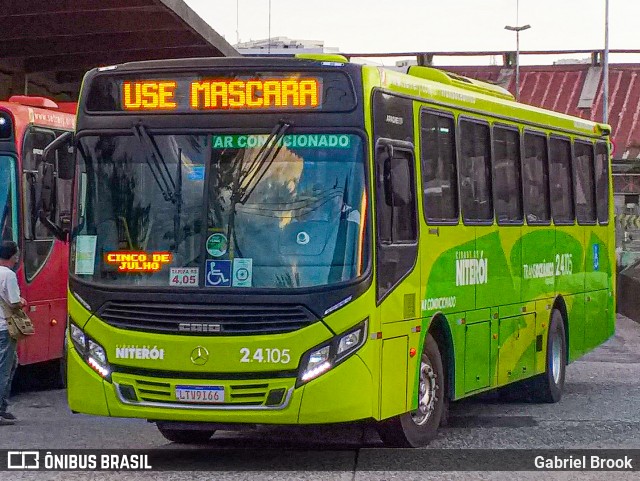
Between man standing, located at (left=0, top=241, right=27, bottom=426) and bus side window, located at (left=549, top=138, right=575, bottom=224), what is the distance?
5484mm

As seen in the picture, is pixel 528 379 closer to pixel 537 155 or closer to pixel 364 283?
pixel 537 155

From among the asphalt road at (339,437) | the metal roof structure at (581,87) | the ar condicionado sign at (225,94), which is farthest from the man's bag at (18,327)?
the metal roof structure at (581,87)

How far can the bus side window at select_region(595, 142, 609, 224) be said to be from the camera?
715 inches

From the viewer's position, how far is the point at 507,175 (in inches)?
570

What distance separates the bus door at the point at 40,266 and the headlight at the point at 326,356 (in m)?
6.23

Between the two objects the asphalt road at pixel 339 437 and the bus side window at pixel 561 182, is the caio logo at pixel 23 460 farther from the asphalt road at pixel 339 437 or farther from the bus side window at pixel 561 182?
the bus side window at pixel 561 182

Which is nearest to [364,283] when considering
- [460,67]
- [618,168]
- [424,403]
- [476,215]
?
[424,403]

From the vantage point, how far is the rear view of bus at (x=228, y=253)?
1060cm

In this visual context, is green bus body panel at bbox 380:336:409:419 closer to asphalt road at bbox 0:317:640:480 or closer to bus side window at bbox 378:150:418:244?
asphalt road at bbox 0:317:640:480

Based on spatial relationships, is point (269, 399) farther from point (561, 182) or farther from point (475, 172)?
point (561, 182)

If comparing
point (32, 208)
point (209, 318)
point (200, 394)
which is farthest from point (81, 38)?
point (200, 394)

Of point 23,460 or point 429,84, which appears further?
point 429,84

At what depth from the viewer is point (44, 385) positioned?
18031mm

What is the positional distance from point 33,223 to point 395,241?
6.26 meters
